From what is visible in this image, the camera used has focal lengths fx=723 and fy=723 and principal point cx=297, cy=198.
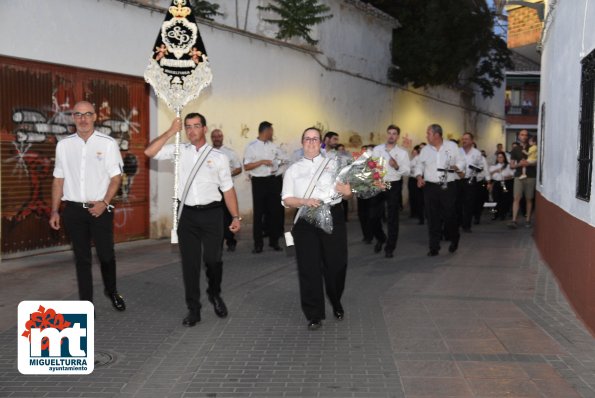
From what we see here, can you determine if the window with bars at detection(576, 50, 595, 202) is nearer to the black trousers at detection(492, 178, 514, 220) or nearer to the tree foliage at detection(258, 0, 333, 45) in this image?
the tree foliage at detection(258, 0, 333, 45)

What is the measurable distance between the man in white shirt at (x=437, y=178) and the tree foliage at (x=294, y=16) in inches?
252

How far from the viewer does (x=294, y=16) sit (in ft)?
54.9

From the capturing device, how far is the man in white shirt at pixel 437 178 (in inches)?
436

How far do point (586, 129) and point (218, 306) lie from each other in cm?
403

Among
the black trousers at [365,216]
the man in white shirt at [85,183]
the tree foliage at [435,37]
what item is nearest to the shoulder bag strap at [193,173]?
the man in white shirt at [85,183]

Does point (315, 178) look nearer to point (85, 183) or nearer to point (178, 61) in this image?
point (85, 183)

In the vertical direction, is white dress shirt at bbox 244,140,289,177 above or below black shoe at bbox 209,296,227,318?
above

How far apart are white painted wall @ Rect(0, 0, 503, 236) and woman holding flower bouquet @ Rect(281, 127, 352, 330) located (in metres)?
5.19

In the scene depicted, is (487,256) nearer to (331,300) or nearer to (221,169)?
(331,300)

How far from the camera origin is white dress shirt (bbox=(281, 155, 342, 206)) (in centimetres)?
651

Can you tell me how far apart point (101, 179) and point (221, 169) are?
1.13 meters

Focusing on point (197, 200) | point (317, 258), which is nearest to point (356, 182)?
point (317, 258)

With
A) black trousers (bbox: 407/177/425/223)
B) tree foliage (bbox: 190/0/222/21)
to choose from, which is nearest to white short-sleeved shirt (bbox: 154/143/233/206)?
tree foliage (bbox: 190/0/222/21)

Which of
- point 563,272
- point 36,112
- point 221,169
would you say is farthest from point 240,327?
point 36,112
